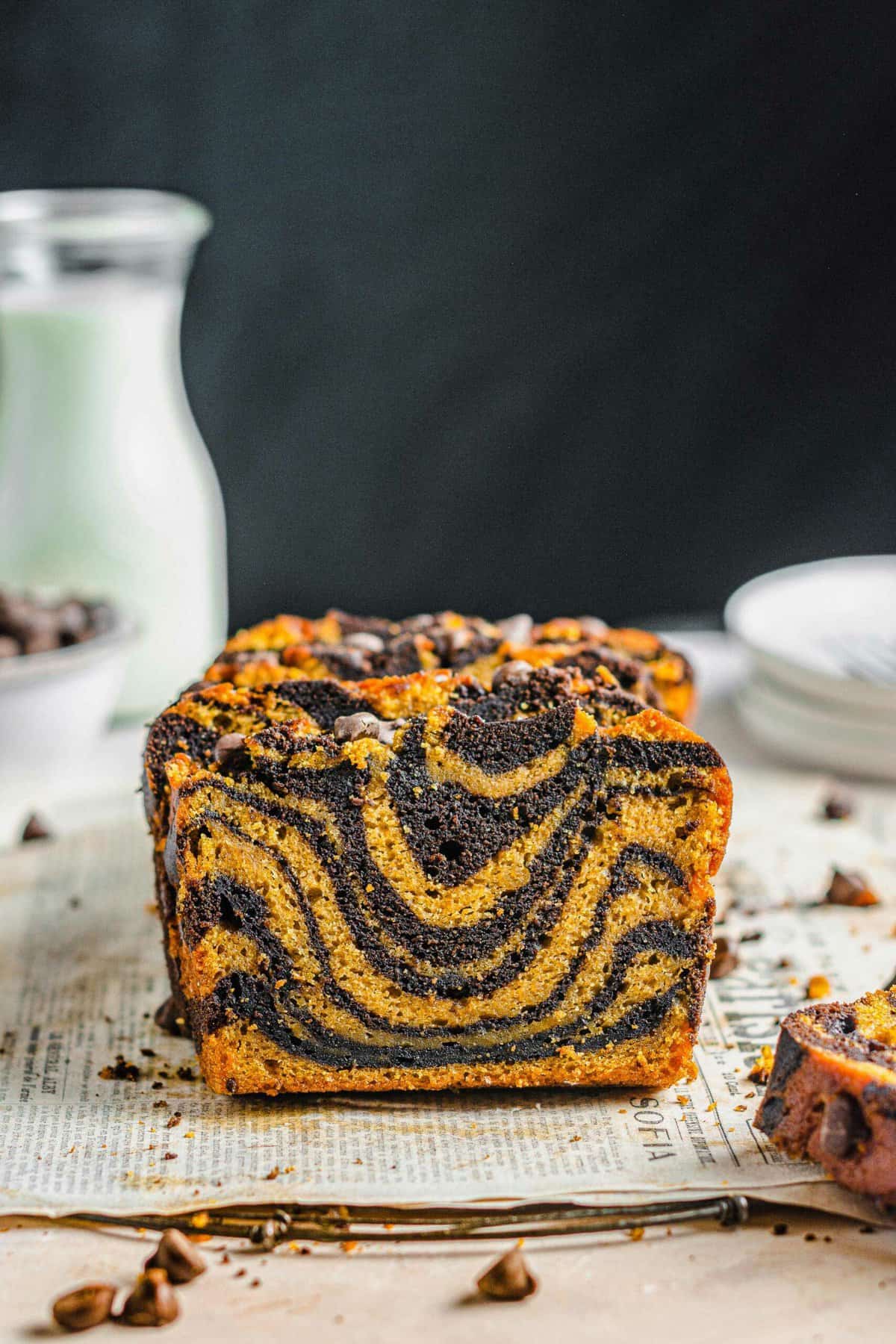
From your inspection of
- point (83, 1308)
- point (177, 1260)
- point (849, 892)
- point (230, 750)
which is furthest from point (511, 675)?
point (83, 1308)

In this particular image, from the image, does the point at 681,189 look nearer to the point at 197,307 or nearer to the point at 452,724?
the point at 197,307

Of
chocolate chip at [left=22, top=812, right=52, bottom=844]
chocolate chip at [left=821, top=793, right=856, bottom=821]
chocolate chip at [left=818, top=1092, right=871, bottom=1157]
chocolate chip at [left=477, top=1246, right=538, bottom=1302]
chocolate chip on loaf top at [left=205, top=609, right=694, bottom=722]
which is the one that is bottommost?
chocolate chip at [left=22, top=812, right=52, bottom=844]

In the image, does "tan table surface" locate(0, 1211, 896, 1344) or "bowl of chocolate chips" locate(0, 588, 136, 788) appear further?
"bowl of chocolate chips" locate(0, 588, 136, 788)

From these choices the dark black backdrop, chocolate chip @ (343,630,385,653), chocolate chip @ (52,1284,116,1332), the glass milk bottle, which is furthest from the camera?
the dark black backdrop

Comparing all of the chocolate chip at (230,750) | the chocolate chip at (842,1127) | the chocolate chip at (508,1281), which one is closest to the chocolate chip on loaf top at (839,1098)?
the chocolate chip at (842,1127)

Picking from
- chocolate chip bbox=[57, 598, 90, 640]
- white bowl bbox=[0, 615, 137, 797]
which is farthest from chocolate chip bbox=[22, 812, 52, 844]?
chocolate chip bbox=[57, 598, 90, 640]

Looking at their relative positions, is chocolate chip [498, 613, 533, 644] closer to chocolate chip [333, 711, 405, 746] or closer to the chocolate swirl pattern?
the chocolate swirl pattern
